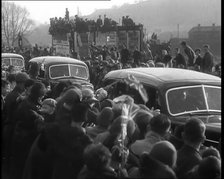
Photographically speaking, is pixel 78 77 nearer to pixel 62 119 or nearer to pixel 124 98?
pixel 124 98

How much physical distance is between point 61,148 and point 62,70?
326 inches

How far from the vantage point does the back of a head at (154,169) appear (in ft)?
10.9

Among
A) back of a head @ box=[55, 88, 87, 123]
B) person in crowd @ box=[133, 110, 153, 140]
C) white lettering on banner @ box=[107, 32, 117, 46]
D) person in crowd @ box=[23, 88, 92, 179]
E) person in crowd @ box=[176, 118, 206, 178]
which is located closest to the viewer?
person in crowd @ box=[176, 118, 206, 178]

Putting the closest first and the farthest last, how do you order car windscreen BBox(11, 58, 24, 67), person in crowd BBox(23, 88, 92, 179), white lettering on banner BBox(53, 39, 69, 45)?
person in crowd BBox(23, 88, 92, 179), car windscreen BBox(11, 58, 24, 67), white lettering on banner BBox(53, 39, 69, 45)

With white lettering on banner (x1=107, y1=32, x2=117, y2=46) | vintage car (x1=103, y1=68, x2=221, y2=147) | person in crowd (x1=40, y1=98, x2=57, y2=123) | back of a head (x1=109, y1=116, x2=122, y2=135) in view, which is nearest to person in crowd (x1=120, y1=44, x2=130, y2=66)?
white lettering on banner (x1=107, y1=32, x2=117, y2=46)

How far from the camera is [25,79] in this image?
257 inches

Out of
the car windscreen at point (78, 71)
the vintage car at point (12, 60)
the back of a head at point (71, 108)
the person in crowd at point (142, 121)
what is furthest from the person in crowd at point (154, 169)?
the vintage car at point (12, 60)

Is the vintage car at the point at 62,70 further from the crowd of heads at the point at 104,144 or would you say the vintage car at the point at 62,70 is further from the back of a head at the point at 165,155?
the back of a head at the point at 165,155

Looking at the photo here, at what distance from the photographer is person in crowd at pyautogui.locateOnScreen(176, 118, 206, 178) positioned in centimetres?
393

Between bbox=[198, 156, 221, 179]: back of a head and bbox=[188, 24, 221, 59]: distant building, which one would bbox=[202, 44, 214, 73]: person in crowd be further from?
bbox=[188, 24, 221, 59]: distant building

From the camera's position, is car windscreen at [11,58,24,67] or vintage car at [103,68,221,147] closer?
vintage car at [103,68,221,147]

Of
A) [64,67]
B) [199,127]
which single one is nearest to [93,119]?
[199,127]

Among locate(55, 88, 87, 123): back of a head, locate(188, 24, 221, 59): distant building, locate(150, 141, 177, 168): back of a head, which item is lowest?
locate(188, 24, 221, 59): distant building

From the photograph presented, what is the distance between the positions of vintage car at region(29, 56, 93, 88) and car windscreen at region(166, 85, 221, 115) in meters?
5.79
